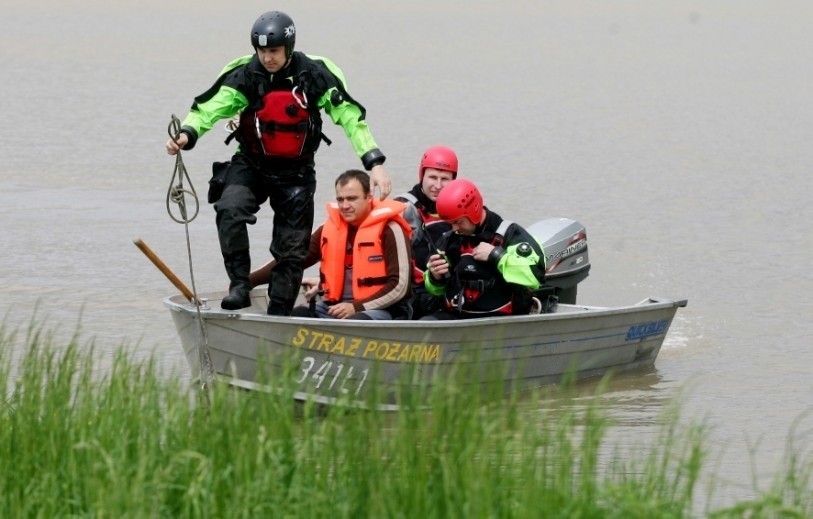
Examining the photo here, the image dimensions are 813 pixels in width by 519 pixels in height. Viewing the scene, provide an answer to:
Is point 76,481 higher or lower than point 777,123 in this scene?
lower

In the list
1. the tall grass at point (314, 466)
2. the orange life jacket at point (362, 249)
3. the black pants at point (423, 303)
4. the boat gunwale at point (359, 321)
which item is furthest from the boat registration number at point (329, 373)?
the tall grass at point (314, 466)

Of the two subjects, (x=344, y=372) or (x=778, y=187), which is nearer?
(x=344, y=372)

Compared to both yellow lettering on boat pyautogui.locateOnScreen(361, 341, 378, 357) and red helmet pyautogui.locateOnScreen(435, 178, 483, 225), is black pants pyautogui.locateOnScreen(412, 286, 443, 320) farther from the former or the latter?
yellow lettering on boat pyautogui.locateOnScreen(361, 341, 378, 357)

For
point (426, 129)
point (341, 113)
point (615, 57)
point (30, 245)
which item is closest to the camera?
point (341, 113)

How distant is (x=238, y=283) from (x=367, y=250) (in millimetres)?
728

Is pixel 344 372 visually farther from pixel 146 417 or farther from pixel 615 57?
pixel 615 57

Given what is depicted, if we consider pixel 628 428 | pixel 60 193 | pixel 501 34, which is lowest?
pixel 628 428

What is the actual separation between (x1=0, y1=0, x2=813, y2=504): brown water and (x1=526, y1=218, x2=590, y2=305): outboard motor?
2.55 ft

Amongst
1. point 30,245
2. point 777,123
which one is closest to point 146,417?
point 30,245

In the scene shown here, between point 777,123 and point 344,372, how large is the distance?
14684 mm

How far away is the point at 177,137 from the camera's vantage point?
8.51 metres

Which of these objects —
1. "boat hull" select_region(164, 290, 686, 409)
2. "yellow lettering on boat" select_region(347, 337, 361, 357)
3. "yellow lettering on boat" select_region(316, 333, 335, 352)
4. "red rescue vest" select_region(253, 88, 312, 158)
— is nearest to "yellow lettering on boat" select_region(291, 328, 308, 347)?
"boat hull" select_region(164, 290, 686, 409)

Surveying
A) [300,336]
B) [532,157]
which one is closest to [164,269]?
[300,336]

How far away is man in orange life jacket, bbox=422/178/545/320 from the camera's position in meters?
9.20
